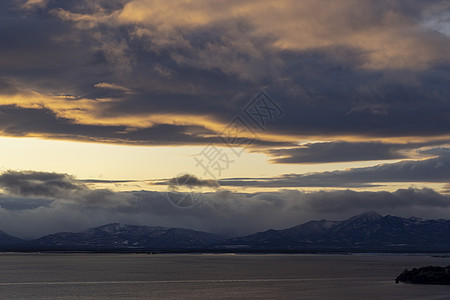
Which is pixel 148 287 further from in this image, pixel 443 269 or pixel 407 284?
pixel 443 269

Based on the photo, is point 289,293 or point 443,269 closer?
point 289,293

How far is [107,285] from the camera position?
190000 millimetres

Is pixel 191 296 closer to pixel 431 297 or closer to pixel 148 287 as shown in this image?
pixel 148 287

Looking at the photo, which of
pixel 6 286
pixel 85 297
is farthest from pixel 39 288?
pixel 85 297

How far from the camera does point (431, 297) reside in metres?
149

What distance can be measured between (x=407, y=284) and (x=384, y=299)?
47.9 meters

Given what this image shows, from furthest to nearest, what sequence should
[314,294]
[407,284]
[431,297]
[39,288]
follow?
[407,284], [39,288], [314,294], [431,297]

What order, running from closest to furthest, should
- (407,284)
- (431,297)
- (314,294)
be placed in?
1. (431,297)
2. (314,294)
3. (407,284)

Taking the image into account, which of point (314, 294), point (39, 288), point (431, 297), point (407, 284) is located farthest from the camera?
point (407, 284)

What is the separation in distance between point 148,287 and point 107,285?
1534 cm

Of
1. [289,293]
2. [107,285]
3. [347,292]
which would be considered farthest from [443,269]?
[107,285]

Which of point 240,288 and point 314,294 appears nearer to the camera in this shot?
point 314,294

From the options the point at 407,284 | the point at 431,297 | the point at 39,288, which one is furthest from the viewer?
the point at 407,284

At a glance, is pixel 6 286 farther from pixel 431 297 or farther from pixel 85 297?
pixel 431 297
